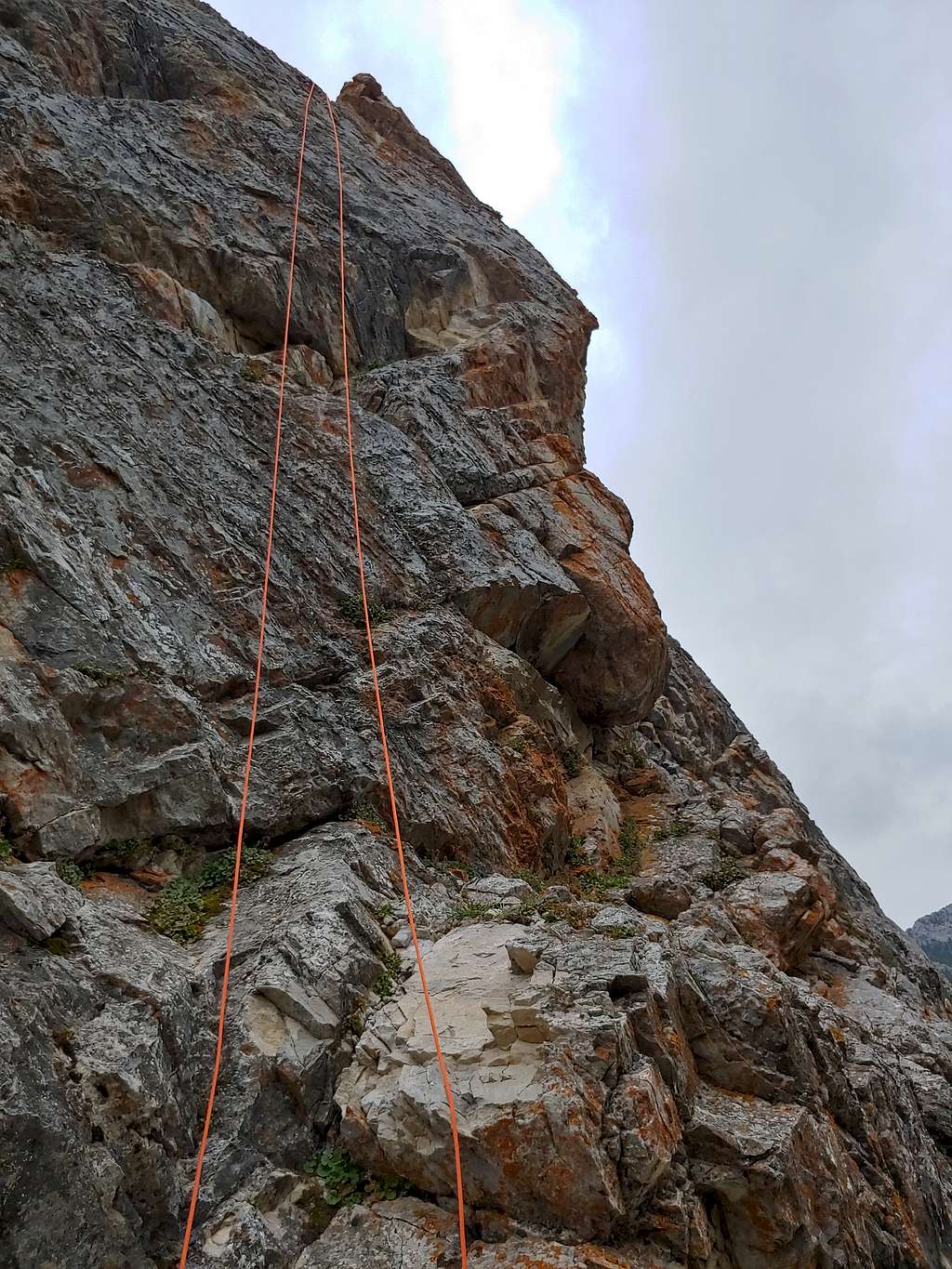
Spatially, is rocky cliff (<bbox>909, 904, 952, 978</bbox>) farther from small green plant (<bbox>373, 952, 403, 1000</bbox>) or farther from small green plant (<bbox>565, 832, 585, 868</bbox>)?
small green plant (<bbox>373, 952, 403, 1000</bbox>)

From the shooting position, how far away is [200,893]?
28.3ft

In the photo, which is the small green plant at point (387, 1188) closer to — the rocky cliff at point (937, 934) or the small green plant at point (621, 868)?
the small green plant at point (621, 868)

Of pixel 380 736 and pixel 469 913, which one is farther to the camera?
pixel 380 736

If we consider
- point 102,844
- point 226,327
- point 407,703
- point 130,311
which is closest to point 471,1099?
point 102,844

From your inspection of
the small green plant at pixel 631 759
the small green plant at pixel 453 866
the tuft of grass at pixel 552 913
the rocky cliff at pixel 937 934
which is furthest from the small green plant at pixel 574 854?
the rocky cliff at pixel 937 934

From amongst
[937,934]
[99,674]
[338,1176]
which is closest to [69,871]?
[99,674]

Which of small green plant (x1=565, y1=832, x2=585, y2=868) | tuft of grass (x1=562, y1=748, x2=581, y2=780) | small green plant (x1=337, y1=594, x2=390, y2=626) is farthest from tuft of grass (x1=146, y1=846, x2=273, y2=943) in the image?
tuft of grass (x1=562, y1=748, x2=581, y2=780)

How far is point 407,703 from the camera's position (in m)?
12.5

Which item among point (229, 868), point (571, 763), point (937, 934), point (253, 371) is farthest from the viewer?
point (937, 934)

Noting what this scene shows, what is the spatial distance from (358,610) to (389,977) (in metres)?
6.62

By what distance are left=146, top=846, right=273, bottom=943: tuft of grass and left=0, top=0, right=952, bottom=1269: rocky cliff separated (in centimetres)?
6

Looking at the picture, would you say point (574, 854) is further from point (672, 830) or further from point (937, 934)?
point (937, 934)

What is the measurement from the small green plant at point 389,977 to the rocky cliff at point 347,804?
0.30 ft

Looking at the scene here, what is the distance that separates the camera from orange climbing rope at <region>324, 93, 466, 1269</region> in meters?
5.75
